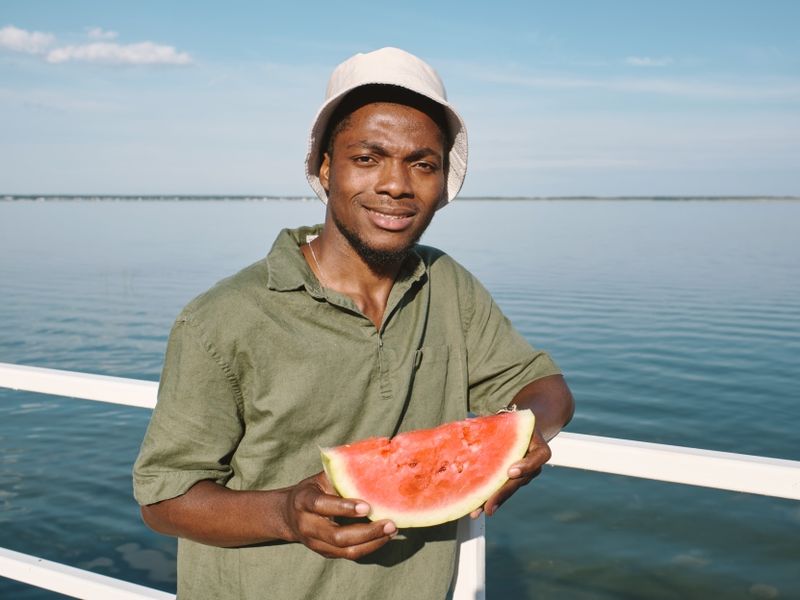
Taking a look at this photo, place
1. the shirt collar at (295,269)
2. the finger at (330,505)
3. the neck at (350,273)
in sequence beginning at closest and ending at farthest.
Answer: the finger at (330,505) < the shirt collar at (295,269) < the neck at (350,273)

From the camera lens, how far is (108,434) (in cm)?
1002

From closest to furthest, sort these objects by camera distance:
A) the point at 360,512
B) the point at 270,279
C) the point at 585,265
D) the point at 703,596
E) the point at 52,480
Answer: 1. the point at 360,512
2. the point at 270,279
3. the point at 703,596
4. the point at 52,480
5. the point at 585,265

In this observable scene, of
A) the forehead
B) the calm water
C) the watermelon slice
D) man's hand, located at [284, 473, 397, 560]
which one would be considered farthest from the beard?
the calm water

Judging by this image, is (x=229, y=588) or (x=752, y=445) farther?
(x=752, y=445)

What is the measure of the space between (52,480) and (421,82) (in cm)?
814

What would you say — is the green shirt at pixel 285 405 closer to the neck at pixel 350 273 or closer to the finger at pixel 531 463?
the neck at pixel 350 273

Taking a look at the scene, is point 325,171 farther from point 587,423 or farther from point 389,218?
point 587,423

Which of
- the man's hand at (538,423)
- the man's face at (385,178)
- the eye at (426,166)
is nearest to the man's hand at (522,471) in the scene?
the man's hand at (538,423)

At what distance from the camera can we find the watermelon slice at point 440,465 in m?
1.94

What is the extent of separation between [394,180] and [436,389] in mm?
650

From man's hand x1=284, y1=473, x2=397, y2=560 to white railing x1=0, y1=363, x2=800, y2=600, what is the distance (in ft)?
2.62

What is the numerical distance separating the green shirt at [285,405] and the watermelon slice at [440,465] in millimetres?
174

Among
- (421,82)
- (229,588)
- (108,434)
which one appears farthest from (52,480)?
(421,82)

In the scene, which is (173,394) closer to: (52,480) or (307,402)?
(307,402)
